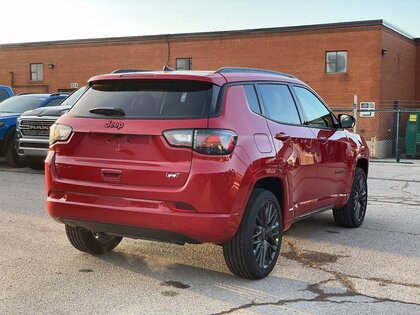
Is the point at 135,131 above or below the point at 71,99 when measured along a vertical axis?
below

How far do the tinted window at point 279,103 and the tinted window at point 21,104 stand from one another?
10.1 metres

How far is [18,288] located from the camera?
14.9 feet

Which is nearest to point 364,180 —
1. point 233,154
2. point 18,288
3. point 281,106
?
point 281,106

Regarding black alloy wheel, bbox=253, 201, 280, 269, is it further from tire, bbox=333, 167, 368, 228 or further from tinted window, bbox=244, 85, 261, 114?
tire, bbox=333, 167, 368, 228

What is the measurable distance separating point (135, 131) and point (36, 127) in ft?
26.4

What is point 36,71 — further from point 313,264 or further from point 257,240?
point 257,240

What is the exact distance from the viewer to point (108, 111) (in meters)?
4.75

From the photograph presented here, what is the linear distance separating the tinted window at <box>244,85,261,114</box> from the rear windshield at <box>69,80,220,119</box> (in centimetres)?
46

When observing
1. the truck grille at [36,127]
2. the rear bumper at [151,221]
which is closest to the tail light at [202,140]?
the rear bumper at [151,221]

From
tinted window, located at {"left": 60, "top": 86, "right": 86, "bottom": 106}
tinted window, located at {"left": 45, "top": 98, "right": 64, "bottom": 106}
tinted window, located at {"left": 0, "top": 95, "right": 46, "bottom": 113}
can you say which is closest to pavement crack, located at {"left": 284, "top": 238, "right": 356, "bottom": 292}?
tinted window, located at {"left": 60, "top": 86, "right": 86, "bottom": 106}

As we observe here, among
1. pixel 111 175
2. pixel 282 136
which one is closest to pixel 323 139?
pixel 282 136

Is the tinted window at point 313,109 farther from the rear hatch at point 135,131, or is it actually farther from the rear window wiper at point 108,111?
the rear window wiper at point 108,111

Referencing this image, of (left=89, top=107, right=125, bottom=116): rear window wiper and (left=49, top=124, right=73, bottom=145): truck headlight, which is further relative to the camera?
(left=49, top=124, right=73, bottom=145): truck headlight

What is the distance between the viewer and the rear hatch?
14.5ft
